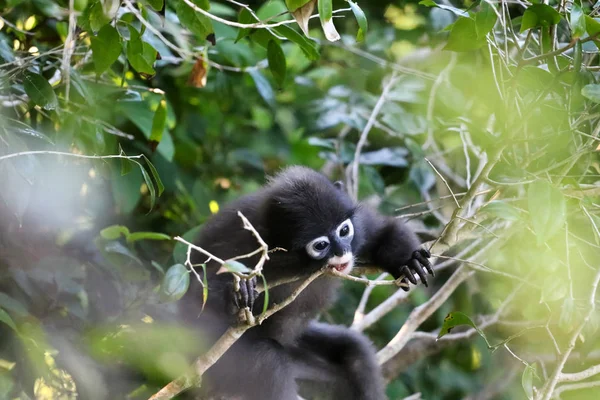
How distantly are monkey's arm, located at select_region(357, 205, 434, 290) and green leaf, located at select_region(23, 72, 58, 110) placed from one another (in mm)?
1578

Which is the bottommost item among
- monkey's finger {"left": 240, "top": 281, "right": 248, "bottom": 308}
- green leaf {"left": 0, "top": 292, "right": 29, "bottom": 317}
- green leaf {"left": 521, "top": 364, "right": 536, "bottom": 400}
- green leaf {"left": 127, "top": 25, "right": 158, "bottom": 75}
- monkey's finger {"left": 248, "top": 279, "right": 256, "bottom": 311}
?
green leaf {"left": 0, "top": 292, "right": 29, "bottom": 317}

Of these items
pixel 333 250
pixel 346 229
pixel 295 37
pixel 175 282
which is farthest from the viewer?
pixel 346 229

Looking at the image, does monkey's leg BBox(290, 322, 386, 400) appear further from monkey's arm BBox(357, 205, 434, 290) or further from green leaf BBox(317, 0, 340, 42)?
green leaf BBox(317, 0, 340, 42)

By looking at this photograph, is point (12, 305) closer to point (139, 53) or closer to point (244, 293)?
point (244, 293)

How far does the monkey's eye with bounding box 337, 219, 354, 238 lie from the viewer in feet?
11.0

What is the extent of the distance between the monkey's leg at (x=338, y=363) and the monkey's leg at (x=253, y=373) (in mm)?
336

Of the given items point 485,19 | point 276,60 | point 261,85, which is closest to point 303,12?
point 485,19

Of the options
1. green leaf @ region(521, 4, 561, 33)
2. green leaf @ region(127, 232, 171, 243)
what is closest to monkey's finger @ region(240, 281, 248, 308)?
green leaf @ region(127, 232, 171, 243)

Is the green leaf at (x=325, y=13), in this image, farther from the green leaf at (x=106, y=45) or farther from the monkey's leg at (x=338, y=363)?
the monkey's leg at (x=338, y=363)

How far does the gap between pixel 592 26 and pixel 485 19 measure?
34cm

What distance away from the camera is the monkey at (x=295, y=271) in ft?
10.8

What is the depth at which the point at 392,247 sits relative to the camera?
3.40 m

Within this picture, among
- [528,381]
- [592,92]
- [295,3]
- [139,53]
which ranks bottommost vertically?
[528,381]

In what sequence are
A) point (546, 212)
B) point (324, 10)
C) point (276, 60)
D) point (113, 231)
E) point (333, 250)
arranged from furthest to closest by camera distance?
point (113, 231) < point (333, 250) < point (276, 60) < point (546, 212) < point (324, 10)
